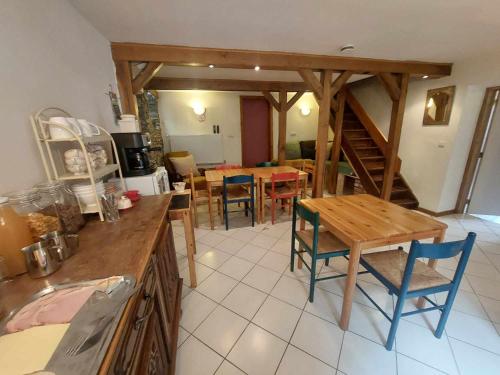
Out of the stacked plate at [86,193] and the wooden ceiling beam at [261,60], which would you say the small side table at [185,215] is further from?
the wooden ceiling beam at [261,60]

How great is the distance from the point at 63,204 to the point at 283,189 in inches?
109

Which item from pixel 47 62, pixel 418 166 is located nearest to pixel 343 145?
pixel 418 166

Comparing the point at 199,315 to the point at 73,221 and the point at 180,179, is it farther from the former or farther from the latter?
the point at 180,179

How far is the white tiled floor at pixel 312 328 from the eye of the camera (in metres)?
1.28

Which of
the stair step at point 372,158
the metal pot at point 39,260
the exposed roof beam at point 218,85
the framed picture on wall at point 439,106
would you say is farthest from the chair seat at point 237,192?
the framed picture on wall at point 439,106

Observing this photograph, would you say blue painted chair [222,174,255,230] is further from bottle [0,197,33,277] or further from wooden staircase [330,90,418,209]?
wooden staircase [330,90,418,209]

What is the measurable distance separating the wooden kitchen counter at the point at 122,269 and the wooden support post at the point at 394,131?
12.0 ft

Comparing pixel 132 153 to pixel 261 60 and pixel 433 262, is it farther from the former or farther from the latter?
pixel 433 262

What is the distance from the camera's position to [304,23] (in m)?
1.89

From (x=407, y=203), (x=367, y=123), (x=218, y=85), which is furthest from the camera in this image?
(x=367, y=123)

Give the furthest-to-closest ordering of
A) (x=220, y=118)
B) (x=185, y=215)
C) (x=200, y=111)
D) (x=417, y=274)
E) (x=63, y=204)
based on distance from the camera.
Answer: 1. (x=220, y=118)
2. (x=200, y=111)
3. (x=185, y=215)
4. (x=417, y=274)
5. (x=63, y=204)

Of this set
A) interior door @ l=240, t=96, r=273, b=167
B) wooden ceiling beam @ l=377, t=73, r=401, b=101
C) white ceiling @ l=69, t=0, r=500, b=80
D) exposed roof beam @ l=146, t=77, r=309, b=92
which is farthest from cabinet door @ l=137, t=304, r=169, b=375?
interior door @ l=240, t=96, r=273, b=167

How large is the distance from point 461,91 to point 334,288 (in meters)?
3.53

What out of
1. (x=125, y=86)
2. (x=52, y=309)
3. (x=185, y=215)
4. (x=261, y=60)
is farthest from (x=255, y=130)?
(x=52, y=309)
